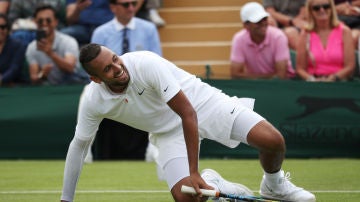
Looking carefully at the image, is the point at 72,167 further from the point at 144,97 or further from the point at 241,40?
the point at 241,40

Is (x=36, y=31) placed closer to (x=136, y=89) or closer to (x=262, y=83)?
(x=262, y=83)

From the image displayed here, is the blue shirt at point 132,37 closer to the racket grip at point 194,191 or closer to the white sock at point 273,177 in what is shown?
the white sock at point 273,177

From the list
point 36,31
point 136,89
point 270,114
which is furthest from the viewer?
point 36,31

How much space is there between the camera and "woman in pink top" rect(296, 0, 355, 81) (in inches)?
523

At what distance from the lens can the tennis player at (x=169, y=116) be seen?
7.32 metres

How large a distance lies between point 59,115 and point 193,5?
478 centimetres

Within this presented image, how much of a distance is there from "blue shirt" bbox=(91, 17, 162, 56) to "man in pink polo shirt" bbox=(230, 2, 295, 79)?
1.20 meters

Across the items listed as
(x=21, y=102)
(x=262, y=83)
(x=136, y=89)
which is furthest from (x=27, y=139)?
(x=136, y=89)

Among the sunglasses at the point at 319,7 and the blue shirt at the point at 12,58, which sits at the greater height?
the sunglasses at the point at 319,7

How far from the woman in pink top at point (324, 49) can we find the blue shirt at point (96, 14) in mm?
3600

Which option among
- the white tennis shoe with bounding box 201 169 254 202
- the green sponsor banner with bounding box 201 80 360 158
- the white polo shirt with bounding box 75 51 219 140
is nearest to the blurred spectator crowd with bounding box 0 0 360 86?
the green sponsor banner with bounding box 201 80 360 158

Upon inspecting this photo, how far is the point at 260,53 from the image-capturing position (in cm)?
1359

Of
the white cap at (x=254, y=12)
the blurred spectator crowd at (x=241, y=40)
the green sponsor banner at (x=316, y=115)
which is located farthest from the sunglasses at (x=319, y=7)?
the green sponsor banner at (x=316, y=115)

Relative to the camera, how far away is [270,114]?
12.8 meters
